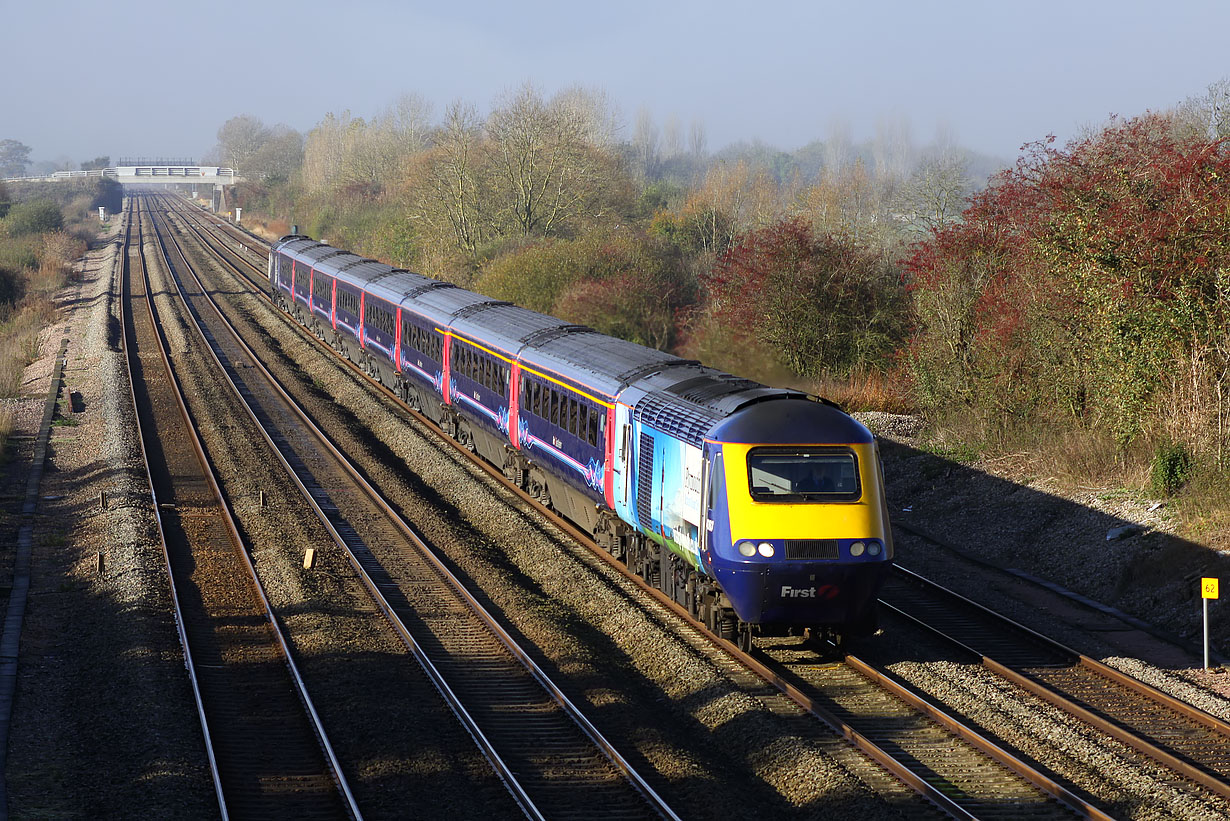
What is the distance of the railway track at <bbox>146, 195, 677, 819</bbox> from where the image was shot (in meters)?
9.84

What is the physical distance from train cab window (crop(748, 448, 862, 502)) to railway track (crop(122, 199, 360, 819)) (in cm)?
506

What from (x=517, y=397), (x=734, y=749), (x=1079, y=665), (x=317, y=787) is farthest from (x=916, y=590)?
(x=317, y=787)

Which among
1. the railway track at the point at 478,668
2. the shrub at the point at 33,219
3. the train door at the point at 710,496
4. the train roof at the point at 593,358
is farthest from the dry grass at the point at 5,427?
the shrub at the point at 33,219

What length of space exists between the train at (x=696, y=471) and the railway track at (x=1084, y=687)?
192 cm

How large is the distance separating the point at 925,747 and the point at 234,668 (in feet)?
24.8

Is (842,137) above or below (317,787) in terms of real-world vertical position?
above

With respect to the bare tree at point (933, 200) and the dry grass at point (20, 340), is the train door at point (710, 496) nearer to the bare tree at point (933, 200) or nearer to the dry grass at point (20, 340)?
the bare tree at point (933, 200)

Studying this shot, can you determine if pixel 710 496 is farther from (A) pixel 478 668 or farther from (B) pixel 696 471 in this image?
(A) pixel 478 668

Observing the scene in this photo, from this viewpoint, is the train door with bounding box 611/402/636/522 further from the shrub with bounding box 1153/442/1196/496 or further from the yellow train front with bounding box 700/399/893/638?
the shrub with bounding box 1153/442/1196/496

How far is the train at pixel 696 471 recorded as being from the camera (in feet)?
38.8

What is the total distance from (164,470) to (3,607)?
822cm

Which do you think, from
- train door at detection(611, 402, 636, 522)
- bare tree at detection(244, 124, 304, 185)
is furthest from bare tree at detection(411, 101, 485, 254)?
bare tree at detection(244, 124, 304, 185)

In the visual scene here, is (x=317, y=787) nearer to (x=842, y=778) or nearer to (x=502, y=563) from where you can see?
(x=842, y=778)

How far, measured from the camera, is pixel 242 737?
11.0 m
